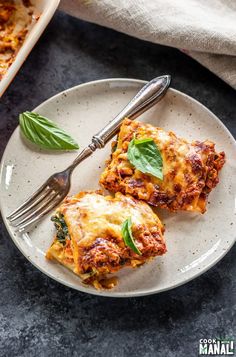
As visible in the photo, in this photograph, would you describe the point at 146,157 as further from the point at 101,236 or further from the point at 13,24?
the point at 13,24

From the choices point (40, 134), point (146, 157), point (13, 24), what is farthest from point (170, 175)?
point (13, 24)

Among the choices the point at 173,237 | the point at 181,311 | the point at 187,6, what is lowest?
the point at 181,311

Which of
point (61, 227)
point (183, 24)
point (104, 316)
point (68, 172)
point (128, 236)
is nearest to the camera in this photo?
point (128, 236)

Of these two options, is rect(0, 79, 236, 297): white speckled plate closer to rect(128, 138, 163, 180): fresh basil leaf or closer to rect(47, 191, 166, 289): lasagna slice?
rect(47, 191, 166, 289): lasagna slice

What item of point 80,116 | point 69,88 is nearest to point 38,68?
point 69,88

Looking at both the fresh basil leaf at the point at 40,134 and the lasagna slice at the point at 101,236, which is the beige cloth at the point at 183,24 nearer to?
the fresh basil leaf at the point at 40,134

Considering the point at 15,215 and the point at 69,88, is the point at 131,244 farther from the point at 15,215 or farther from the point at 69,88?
the point at 69,88
